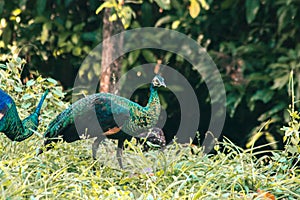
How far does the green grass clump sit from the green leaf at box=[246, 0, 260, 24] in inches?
89.3

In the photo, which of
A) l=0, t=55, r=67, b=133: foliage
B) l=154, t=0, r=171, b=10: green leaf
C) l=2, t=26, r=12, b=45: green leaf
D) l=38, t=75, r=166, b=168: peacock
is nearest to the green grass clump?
l=38, t=75, r=166, b=168: peacock

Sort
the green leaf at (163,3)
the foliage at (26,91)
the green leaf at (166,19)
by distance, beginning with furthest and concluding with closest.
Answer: the green leaf at (166,19) → the green leaf at (163,3) → the foliage at (26,91)

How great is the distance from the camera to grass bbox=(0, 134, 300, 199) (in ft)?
10.3

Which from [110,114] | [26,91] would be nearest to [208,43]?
[26,91]

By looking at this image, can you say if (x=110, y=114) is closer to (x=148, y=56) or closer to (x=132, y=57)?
(x=132, y=57)

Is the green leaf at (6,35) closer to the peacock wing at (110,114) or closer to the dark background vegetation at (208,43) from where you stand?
the dark background vegetation at (208,43)

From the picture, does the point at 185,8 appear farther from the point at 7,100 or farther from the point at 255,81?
the point at 7,100

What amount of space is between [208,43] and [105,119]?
10.4 feet

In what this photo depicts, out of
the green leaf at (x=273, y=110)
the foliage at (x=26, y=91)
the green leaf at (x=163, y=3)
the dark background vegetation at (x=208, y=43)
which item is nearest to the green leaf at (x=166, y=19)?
the dark background vegetation at (x=208, y=43)

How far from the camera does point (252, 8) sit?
234 inches

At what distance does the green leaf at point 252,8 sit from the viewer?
594 cm

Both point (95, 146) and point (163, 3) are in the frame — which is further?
point (163, 3)

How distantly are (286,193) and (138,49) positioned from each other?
318cm

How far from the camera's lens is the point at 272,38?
630 centimetres
